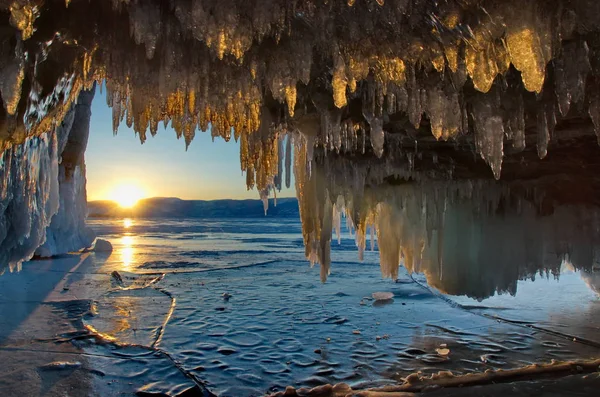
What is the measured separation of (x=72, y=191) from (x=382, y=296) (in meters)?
13.3

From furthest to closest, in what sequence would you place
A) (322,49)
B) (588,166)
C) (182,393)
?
(588,166), (182,393), (322,49)

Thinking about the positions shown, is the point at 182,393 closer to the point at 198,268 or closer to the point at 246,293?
the point at 246,293

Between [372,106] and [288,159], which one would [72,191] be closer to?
[288,159]

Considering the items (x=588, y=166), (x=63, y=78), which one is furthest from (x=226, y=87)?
(x=588, y=166)

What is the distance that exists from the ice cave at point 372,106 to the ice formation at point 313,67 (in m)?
0.01

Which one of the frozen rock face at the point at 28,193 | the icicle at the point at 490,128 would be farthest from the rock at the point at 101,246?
the icicle at the point at 490,128

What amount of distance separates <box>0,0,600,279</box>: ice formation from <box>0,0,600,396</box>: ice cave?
15mm

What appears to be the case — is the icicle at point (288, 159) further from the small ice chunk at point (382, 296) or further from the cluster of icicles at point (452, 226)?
the small ice chunk at point (382, 296)

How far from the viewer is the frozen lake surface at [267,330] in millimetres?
4855

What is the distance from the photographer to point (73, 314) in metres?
7.46

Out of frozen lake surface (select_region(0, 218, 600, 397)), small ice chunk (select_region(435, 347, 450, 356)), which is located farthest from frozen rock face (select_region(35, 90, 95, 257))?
small ice chunk (select_region(435, 347, 450, 356))

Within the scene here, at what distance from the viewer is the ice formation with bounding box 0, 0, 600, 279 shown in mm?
2615

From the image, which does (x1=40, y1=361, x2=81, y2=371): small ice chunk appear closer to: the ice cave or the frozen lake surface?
the frozen lake surface

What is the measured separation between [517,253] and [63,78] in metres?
7.38
